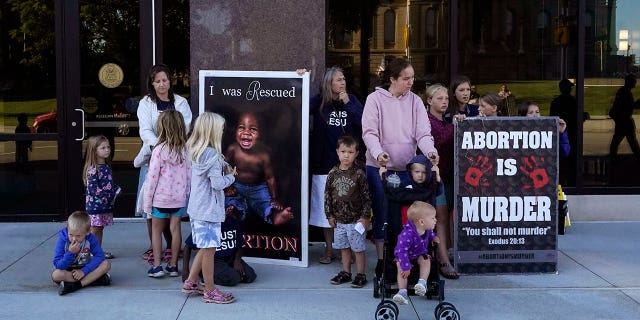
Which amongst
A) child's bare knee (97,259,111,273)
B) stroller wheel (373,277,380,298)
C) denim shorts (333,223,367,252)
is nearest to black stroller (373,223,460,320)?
stroller wheel (373,277,380,298)

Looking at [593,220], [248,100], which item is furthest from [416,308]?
→ [593,220]

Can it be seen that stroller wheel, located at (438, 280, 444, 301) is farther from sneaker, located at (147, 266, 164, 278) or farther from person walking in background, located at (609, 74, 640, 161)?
person walking in background, located at (609, 74, 640, 161)

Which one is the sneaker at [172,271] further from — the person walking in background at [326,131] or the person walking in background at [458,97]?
the person walking in background at [458,97]

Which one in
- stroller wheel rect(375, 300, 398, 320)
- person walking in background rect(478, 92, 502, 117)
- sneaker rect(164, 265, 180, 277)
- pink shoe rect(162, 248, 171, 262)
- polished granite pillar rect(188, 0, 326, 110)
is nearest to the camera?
stroller wheel rect(375, 300, 398, 320)

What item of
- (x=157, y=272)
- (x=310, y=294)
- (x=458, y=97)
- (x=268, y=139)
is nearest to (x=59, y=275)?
(x=157, y=272)

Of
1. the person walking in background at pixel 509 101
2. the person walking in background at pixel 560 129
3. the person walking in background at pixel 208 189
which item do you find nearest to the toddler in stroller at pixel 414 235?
the person walking in background at pixel 208 189

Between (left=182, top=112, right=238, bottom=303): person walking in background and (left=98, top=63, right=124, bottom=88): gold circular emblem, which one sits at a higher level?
(left=98, top=63, right=124, bottom=88): gold circular emblem

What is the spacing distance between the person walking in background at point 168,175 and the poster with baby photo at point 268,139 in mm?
558

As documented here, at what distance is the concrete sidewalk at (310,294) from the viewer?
602 cm

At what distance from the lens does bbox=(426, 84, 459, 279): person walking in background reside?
7094 mm

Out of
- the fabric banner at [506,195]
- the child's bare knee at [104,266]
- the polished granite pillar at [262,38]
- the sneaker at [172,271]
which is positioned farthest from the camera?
the polished granite pillar at [262,38]

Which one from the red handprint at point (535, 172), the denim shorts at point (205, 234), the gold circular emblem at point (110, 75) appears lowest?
the denim shorts at point (205, 234)

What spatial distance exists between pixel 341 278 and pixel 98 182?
2.22 m

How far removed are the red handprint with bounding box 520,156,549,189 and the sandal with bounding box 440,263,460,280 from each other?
0.89m
